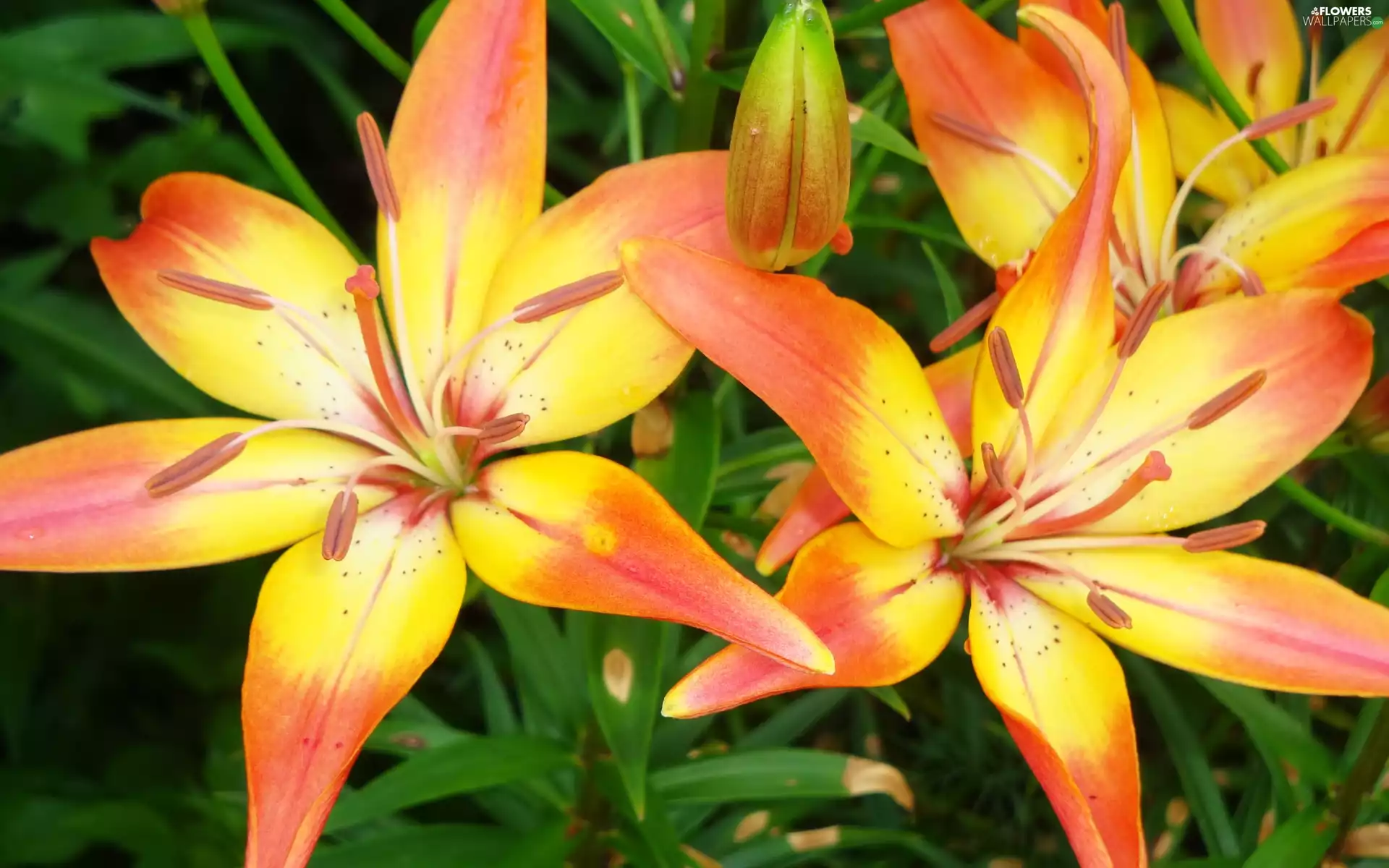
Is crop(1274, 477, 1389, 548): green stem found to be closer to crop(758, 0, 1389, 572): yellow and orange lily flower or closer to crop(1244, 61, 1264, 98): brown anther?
crop(758, 0, 1389, 572): yellow and orange lily flower

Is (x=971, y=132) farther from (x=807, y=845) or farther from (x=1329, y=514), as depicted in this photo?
(x=807, y=845)

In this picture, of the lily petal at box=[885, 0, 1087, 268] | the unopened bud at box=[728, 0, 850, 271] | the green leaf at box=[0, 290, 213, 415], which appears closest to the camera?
the unopened bud at box=[728, 0, 850, 271]

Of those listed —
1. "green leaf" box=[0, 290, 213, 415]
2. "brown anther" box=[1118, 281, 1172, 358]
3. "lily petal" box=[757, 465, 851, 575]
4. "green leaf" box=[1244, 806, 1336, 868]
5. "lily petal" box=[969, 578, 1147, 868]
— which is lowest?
"green leaf" box=[1244, 806, 1336, 868]

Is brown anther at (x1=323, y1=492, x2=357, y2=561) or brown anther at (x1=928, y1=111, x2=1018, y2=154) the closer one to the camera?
brown anther at (x1=323, y1=492, x2=357, y2=561)

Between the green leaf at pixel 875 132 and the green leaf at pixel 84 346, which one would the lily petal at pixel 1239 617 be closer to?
the green leaf at pixel 875 132

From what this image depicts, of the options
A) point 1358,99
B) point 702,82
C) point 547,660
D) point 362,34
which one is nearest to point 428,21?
point 362,34

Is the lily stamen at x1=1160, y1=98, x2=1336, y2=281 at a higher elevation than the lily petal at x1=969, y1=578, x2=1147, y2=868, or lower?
higher

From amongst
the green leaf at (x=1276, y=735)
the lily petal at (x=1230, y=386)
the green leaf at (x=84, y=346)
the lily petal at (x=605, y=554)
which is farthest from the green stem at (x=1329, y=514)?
the green leaf at (x=84, y=346)

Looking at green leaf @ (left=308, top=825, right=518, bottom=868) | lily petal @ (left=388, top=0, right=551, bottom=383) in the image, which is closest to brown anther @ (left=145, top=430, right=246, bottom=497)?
lily petal @ (left=388, top=0, right=551, bottom=383)

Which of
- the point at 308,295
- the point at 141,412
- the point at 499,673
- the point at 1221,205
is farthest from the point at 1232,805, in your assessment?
the point at 141,412
